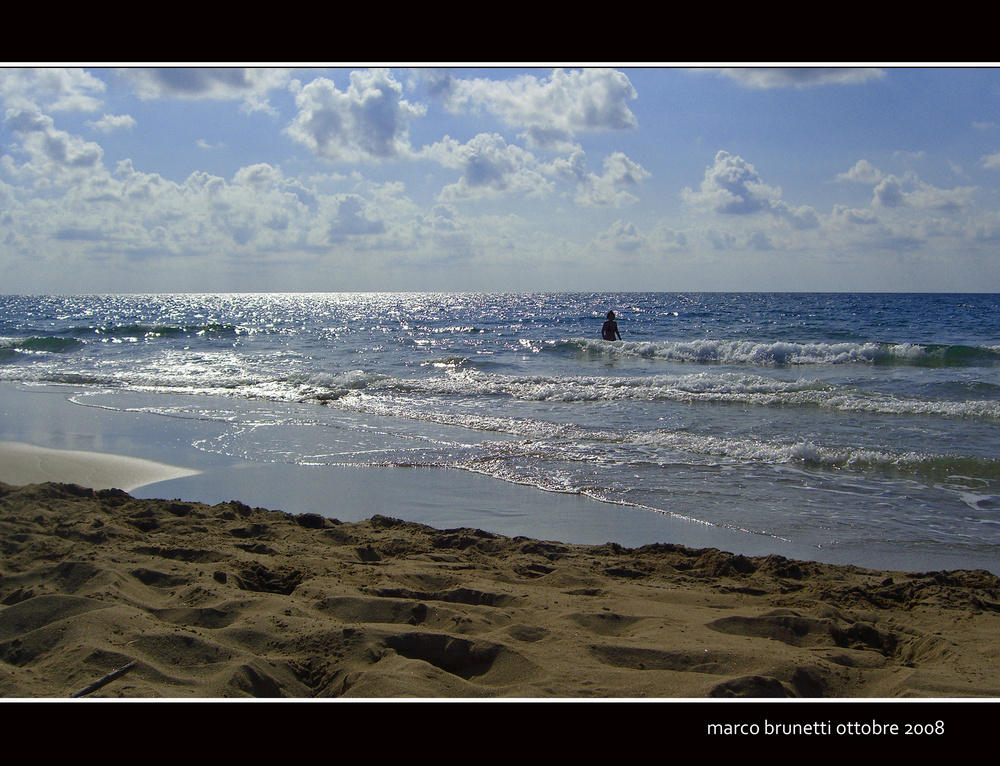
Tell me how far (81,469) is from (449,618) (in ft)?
21.4

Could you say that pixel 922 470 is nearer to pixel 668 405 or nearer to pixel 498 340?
pixel 668 405

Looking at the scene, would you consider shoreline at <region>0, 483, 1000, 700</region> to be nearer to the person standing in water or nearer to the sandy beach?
the sandy beach

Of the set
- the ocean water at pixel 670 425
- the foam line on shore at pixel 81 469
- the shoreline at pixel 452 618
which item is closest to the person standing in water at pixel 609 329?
the ocean water at pixel 670 425

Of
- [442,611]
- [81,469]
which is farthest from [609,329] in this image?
[442,611]

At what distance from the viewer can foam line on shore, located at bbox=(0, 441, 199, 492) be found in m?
7.37

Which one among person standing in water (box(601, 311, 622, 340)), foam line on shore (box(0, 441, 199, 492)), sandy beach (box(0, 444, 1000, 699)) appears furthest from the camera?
person standing in water (box(601, 311, 622, 340))

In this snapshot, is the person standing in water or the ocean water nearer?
the ocean water

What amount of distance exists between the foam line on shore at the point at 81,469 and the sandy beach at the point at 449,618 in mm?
2052

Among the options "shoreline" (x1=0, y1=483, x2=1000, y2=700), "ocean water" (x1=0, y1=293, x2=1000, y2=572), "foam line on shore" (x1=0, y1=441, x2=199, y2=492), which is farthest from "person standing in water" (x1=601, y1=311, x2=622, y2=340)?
"shoreline" (x1=0, y1=483, x2=1000, y2=700)

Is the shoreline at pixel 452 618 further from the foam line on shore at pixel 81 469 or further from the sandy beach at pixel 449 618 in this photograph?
the foam line on shore at pixel 81 469

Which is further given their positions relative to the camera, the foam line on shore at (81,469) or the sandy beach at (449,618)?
the foam line on shore at (81,469)

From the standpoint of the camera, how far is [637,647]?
3.34 m

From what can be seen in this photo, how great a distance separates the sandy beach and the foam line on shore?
2052 millimetres

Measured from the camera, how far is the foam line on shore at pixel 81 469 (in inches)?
290
